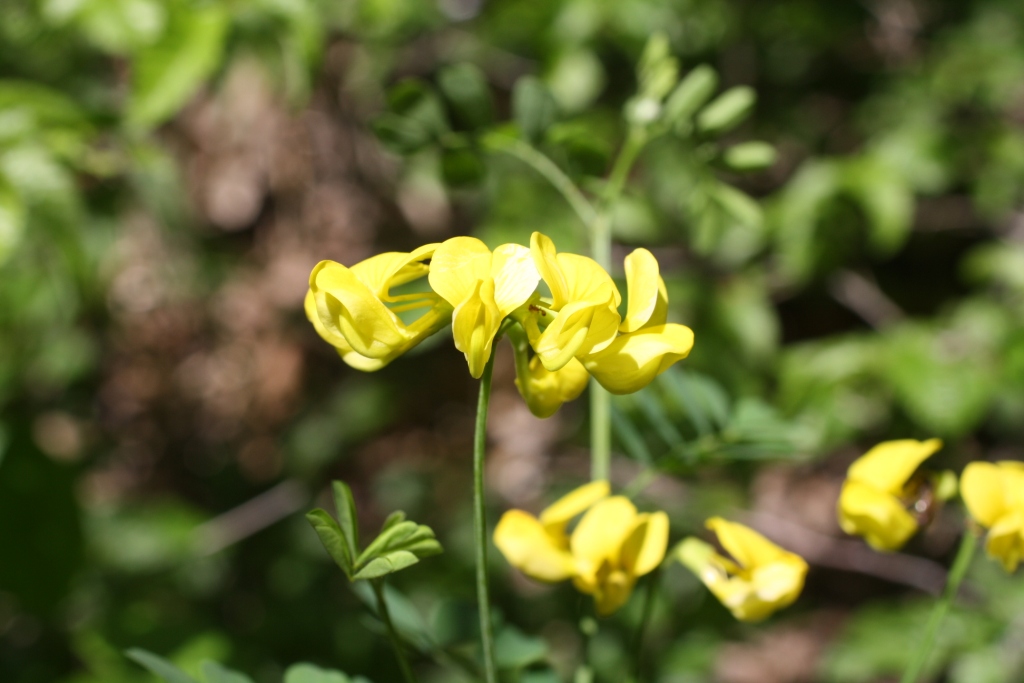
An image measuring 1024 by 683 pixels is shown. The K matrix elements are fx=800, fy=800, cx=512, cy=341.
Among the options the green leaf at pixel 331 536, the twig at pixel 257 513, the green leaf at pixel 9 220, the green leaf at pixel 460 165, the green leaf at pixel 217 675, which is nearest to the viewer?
the green leaf at pixel 331 536

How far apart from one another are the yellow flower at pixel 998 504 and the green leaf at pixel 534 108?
43cm

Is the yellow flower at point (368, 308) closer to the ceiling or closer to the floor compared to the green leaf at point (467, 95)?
closer to the floor

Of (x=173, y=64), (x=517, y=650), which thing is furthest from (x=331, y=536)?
(x=173, y=64)

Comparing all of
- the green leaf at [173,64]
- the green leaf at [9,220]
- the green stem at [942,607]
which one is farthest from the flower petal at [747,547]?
the green leaf at [173,64]

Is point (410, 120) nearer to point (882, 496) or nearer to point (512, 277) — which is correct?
point (512, 277)

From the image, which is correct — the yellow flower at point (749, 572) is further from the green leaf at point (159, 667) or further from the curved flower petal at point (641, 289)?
the green leaf at point (159, 667)

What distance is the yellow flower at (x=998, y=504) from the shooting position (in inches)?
21.5

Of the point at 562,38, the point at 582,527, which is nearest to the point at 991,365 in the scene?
the point at 562,38

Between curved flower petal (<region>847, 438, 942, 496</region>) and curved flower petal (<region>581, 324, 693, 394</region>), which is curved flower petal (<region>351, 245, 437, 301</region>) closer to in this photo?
curved flower petal (<region>581, 324, 693, 394</region>)

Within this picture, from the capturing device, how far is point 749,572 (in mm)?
565

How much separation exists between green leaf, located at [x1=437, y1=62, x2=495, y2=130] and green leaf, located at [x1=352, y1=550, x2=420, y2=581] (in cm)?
45

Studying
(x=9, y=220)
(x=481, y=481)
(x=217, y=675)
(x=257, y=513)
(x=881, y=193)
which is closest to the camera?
(x=481, y=481)

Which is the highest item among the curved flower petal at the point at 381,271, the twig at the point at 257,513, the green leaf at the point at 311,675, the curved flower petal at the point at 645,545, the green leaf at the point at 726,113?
the curved flower petal at the point at 381,271

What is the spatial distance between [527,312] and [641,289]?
70mm
